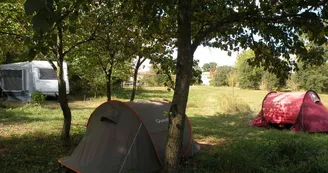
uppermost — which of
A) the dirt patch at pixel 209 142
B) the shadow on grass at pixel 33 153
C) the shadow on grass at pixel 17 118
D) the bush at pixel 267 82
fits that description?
the bush at pixel 267 82

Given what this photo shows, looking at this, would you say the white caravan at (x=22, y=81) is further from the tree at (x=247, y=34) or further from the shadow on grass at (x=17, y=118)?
the tree at (x=247, y=34)

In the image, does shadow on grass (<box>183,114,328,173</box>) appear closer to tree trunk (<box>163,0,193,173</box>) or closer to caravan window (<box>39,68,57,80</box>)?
tree trunk (<box>163,0,193,173</box>)

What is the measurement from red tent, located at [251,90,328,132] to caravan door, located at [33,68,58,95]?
1194cm

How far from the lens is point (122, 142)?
4.88 metres

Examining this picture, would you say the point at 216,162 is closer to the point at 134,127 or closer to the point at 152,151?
the point at 152,151

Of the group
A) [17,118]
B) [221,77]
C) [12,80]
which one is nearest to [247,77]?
[221,77]

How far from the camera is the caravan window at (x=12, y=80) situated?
16906mm

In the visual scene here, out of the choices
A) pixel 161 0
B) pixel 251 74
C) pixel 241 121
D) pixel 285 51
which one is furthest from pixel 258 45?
pixel 251 74

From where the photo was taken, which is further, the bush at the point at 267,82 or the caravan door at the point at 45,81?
the bush at the point at 267,82

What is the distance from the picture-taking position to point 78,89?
2158 centimetres

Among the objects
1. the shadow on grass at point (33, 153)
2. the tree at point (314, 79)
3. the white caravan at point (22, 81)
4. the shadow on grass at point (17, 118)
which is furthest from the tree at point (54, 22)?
the tree at point (314, 79)

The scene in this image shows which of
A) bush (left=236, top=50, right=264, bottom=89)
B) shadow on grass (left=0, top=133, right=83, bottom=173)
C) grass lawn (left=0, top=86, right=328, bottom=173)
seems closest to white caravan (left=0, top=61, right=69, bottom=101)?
grass lawn (left=0, top=86, right=328, bottom=173)

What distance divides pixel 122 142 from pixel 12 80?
1440 cm

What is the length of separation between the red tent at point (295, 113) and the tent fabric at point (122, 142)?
571 cm
